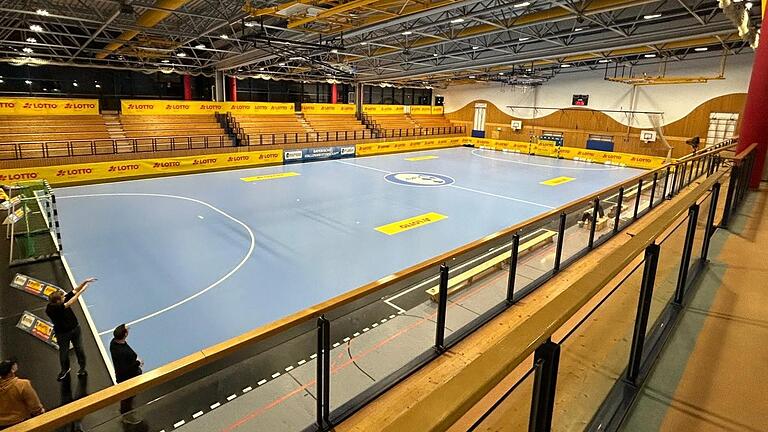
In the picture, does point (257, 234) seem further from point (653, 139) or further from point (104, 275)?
point (653, 139)

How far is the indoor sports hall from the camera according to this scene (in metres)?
2.73

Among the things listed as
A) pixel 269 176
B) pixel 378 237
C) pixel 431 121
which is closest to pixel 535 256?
pixel 378 237

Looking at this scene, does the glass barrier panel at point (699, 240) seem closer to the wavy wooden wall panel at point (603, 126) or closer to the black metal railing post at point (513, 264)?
the black metal railing post at point (513, 264)

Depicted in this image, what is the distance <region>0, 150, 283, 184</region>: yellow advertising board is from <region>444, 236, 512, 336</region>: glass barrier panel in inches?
684

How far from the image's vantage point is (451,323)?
631cm

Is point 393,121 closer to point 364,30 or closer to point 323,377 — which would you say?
point 364,30

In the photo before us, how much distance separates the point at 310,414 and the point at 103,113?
26132 millimetres

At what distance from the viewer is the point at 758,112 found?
8.47 m

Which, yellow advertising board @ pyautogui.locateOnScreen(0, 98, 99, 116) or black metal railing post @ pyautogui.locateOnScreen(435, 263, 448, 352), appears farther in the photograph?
yellow advertising board @ pyautogui.locateOnScreen(0, 98, 99, 116)

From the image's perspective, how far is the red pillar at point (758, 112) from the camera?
8136 mm

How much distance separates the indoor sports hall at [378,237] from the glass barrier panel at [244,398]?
38 millimetres

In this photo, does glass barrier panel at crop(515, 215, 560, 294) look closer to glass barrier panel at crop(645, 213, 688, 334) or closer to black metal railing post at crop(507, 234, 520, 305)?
black metal railing post at crop(507, 234, 520, 305)

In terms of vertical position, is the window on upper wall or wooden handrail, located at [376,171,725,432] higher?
the window on upper wall

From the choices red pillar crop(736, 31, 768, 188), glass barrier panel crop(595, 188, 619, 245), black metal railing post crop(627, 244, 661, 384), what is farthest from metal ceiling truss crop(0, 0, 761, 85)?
black metal railing post crop(627, 244, 661, 384)
